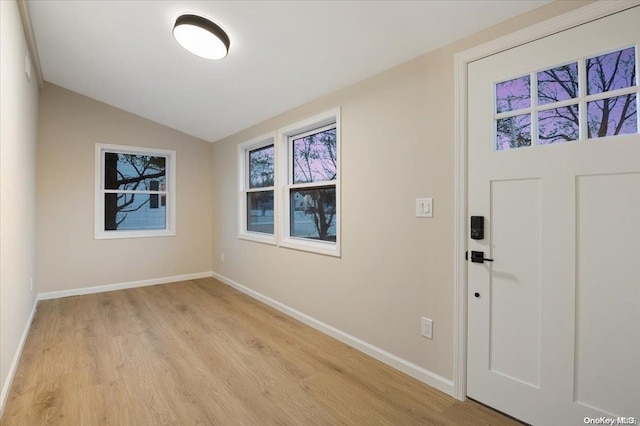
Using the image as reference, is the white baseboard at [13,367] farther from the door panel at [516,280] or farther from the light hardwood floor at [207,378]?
the door panel at [516,280]

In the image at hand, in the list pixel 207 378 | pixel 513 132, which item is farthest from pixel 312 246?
pixel 513 132

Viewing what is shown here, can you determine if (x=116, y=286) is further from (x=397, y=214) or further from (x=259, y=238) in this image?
(x=397, y=214)

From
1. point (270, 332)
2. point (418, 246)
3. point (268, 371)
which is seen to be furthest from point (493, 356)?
point (270, 332)

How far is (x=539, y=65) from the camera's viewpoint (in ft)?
5.37

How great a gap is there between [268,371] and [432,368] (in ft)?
3.79

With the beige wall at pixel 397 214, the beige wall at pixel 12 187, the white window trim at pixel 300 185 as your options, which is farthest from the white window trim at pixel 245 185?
the beige wall at pixel 12 187

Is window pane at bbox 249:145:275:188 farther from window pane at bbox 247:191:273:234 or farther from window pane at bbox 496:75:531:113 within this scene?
window pane at bbox 496:75:531:113

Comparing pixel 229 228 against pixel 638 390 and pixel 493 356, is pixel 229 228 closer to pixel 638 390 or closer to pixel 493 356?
pixel 493 356

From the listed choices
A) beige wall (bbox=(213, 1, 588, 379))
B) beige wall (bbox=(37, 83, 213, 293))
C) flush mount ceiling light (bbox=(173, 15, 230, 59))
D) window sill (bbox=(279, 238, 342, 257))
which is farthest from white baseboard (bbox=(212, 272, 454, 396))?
flush mount ceiling light (bbox=(173, 15, 230, 59))

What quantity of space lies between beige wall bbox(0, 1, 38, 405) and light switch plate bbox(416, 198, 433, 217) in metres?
2.62

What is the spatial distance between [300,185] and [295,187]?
112 mm

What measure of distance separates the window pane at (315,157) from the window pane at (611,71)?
193 cm

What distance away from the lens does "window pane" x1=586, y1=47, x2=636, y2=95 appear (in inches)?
55.3

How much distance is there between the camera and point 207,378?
2.17 metres
